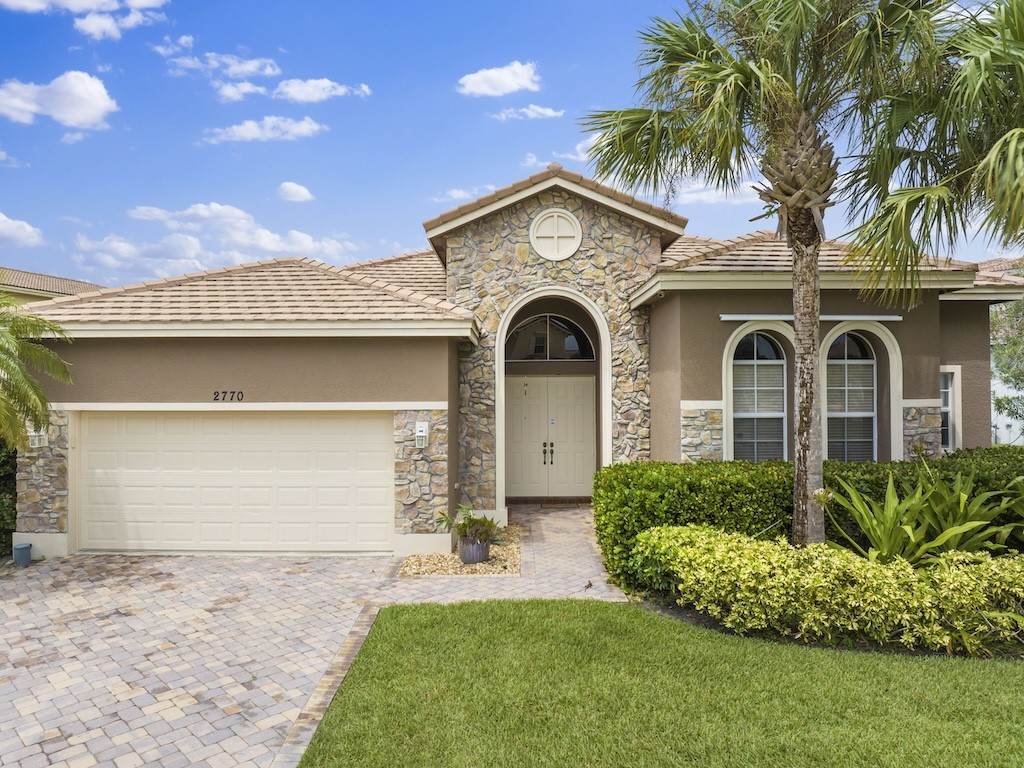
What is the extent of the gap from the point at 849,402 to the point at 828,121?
504 cm

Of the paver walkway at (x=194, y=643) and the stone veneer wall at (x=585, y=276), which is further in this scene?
the stone veneer wall at (x=585, y=276)

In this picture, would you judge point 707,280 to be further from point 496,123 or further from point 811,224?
point 496,123

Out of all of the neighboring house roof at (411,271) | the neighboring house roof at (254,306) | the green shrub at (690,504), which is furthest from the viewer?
the neighboring house roof at (411,271)

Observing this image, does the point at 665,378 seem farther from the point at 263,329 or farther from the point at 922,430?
the point at 263,329

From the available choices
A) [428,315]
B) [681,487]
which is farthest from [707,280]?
[428,315]

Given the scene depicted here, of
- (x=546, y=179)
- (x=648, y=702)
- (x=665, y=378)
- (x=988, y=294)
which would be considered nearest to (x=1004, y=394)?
(x=988, y=294)

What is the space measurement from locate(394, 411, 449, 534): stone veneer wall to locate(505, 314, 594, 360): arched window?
4502mm

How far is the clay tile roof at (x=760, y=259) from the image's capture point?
9641 mm

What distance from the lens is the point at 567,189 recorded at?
11359 mm

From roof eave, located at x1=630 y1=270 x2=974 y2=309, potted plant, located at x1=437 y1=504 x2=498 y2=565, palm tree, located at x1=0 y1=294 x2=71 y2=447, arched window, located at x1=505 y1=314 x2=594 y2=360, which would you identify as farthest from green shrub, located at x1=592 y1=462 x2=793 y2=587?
palm tree, located at x1=0 y1=294 x2=71 y2=447

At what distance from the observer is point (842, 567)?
6129mm

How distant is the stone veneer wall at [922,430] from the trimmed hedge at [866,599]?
396 centimetres

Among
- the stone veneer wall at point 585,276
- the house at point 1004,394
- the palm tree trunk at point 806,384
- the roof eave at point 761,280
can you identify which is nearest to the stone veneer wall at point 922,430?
the roof eave at point 761,280

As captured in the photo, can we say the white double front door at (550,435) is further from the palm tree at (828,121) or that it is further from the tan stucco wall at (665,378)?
the palm tree at (828,121)
